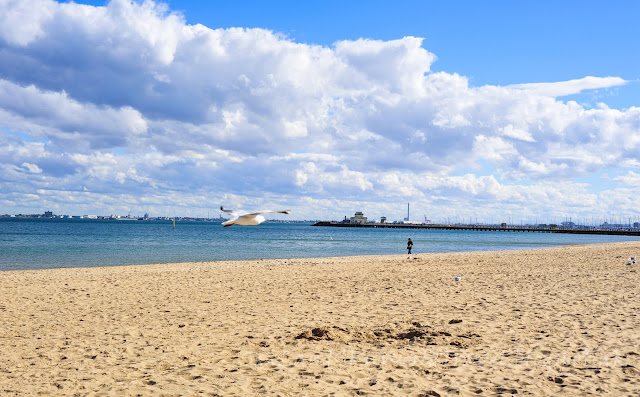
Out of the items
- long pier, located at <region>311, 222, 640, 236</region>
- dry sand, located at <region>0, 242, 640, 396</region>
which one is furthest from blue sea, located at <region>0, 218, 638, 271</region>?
long pier, located at <region>311, 222, 640, 236</region>

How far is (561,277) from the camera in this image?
734 inches

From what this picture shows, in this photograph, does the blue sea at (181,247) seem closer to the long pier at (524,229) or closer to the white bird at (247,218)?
the white bird at (247,218)

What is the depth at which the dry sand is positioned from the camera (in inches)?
271

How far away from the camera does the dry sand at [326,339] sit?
6.89m

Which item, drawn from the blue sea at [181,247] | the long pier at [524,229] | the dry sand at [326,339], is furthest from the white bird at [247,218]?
the long pier at [524,229]

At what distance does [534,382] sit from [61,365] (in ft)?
24.5

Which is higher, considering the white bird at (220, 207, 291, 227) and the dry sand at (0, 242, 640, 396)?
the white bird at (220, 207, 291, 227)

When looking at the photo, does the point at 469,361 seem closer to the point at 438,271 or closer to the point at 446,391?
the point at 446,391

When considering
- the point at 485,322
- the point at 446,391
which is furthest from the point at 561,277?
the point at 446,391

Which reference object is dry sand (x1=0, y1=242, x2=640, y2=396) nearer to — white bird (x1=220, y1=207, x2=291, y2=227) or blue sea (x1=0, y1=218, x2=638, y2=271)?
white bird (x1=220, y1=207, x2=291, y2=227)

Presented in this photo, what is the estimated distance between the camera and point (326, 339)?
9.27m

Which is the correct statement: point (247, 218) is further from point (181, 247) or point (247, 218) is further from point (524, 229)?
point (524, 229)

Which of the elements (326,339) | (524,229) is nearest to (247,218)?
(326,339)

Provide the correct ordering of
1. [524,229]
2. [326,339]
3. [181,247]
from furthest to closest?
1. [524,229]
2. [181,247]
3. [326,339]
